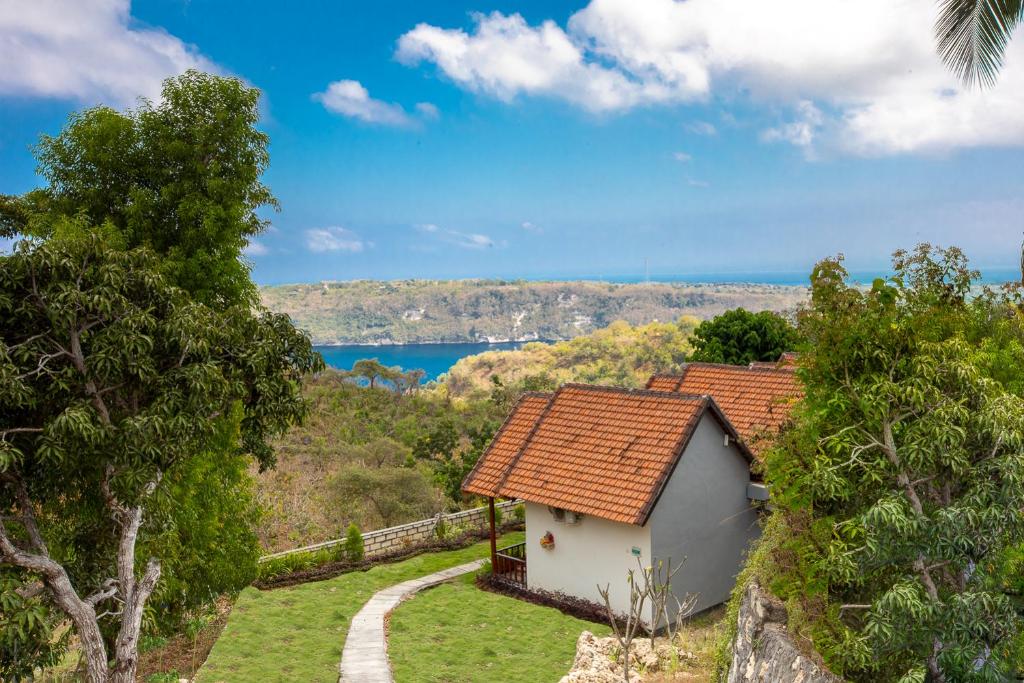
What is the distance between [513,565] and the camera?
19.5m

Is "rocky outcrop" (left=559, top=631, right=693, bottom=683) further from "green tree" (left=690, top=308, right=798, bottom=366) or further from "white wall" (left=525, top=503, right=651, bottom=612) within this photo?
"green tree" (left=690, top=308, right=798, bottom=366)

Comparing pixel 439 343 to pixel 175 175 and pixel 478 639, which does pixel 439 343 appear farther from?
pixel 478 639

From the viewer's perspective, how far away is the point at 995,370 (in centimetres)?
1009

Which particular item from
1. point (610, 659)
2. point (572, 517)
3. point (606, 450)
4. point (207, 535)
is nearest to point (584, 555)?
point (572, 517)

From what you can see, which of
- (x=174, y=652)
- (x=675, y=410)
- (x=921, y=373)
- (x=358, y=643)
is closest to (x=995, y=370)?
(x=921, y=373)

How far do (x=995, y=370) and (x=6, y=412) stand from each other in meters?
12.1

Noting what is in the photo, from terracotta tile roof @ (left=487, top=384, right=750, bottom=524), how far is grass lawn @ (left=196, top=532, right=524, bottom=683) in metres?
4.18

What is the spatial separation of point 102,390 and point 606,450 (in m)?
10.5

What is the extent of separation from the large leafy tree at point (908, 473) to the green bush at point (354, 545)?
42.4 ft

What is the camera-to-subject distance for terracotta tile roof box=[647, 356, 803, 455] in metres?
19.0

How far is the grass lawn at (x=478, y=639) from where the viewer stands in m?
13.6

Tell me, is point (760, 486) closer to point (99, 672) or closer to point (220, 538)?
point (220, 538)

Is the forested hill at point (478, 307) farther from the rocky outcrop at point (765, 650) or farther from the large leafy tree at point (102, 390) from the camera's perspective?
the rocky outcrop at point (765, 650)

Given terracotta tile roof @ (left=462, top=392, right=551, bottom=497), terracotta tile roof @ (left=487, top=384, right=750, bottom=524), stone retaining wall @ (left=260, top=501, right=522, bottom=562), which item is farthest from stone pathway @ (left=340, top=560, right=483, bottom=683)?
terracotta tile roof @ (left=487, top=384, right=750, bottom=524)
